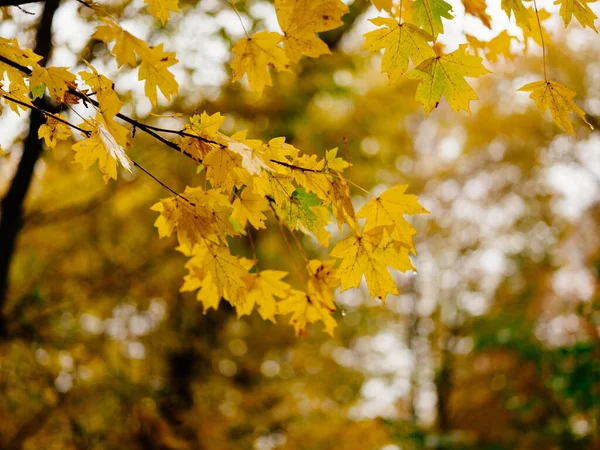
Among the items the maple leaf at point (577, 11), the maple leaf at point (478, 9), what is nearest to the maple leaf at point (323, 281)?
the maple leaf at point (577, 11)

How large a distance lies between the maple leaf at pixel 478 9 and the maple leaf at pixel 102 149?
131 centimetres

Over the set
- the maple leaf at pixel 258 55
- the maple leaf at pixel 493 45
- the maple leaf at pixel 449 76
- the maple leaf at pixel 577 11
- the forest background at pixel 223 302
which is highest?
the maple leaf at pixel 577 11

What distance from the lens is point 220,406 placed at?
4215 mm

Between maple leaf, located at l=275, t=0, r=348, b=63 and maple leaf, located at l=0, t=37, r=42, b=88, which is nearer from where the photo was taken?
maple leaf, located at l=275, t=0, r=348, b=63

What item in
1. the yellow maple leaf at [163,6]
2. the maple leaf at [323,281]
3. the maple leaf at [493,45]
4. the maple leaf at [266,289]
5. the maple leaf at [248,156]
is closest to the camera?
the maple leaf at [248,156]

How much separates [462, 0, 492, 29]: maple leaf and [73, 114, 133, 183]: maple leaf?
4.29 feet

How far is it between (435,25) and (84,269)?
186 inches

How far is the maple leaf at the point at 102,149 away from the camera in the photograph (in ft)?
3.67

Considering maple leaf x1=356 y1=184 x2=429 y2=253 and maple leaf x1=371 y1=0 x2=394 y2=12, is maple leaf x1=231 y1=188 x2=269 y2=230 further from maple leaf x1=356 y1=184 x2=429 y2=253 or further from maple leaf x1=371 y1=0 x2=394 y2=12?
maple leaf x1=371 y1=0 x2=394 y2=12

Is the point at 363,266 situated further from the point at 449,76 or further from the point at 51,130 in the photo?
the point at 51,130

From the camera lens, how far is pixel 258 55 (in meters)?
1.24

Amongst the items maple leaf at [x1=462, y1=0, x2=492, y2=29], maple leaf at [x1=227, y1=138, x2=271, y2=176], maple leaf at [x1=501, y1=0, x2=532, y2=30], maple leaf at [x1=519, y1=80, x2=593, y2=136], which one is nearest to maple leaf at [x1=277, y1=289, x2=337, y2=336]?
maple leaf at [x1=227, y1=138, x2=271, y2=176]

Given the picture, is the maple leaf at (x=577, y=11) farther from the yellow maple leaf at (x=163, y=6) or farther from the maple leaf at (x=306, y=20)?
the yellow maple leaf at (x=163, y=6)

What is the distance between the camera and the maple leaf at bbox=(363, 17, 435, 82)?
1.19 m
